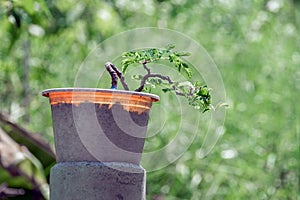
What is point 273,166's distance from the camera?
4238mm

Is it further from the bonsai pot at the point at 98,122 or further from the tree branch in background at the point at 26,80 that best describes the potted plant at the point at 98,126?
the tree branch in background at the point at 26,80

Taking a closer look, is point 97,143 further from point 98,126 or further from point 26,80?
point 26,80

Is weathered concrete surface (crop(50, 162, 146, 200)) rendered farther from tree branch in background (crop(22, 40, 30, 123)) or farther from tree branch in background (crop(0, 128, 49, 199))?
tree branch in background (crop(22, 40, 30, 123))

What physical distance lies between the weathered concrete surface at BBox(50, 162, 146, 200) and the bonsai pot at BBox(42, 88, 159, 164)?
22 millimetres

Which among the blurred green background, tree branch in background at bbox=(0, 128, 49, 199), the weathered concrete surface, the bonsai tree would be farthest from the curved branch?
the blurred green background

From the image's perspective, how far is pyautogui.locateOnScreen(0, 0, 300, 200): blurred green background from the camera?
410 cm

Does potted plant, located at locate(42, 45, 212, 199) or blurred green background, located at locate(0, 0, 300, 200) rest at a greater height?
blurred green background, located at locate(0, 0, 300, 200)

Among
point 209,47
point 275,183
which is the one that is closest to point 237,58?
point 209,47

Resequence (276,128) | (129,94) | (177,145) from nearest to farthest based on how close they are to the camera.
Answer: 1. (129,94)
2. (177,145)
3. (276,128)

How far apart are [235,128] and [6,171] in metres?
1.54

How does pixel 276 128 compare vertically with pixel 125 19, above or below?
below

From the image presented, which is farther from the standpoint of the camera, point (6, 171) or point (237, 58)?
point (237, 58)

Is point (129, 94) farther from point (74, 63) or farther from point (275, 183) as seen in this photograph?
point (74, 63)

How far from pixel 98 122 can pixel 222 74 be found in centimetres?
305
